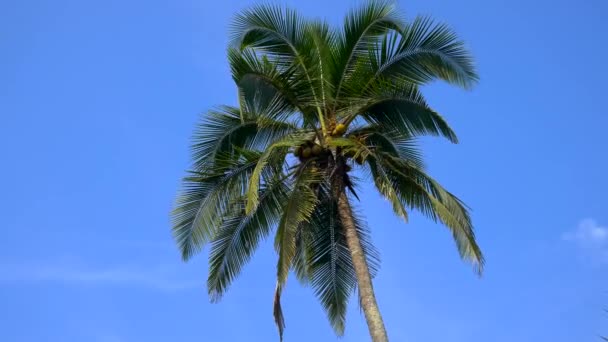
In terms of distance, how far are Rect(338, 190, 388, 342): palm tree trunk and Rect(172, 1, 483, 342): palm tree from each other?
6 centimetres

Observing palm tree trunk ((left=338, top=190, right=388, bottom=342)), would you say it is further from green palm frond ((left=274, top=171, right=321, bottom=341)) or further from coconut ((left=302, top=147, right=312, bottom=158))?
coconut ((left=302, top=147, right=312, bottom=158))

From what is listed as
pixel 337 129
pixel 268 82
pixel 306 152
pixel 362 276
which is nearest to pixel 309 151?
pixel 306 152

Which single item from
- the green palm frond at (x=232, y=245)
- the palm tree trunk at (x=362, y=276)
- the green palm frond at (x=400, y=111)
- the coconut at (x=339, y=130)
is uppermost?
the green palm frond at (x=400, y=111)

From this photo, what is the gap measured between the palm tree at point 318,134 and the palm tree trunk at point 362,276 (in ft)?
0.21

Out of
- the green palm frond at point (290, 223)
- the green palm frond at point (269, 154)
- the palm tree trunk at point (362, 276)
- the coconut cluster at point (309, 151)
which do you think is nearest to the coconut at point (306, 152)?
the coconut cluster at point (309, 151)

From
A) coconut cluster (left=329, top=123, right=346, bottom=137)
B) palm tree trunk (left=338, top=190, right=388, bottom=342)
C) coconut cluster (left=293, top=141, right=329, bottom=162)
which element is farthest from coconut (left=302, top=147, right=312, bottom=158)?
palm tree trunk (left=338, top=190, right=388, bottom=342)

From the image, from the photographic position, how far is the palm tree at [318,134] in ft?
59.5

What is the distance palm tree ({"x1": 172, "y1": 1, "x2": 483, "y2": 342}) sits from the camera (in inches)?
714

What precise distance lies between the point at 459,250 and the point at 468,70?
11.8 ft

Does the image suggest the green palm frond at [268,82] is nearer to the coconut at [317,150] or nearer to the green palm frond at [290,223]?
the coconut at [317,150]

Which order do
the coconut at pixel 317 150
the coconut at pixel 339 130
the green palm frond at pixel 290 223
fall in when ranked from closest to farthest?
1. the green palm frond at pixel 290 223
2. the coconut at pixel 317 150
3. the coconut at pixel 339 130

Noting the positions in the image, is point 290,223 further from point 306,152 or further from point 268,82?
point 268,82

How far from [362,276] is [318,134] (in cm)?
284

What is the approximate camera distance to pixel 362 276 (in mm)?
16984
